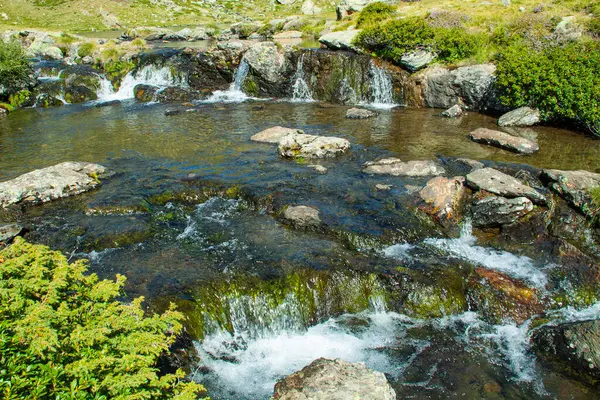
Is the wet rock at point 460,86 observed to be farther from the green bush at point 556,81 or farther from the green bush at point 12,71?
the green bush at point 12,71

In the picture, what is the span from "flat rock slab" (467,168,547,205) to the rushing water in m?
1.67

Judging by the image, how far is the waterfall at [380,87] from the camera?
2844cm

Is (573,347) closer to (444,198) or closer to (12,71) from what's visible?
(444,198)

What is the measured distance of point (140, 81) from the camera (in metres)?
33.7

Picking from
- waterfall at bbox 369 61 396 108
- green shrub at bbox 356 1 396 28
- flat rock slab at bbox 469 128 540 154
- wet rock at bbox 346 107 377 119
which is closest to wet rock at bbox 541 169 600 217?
flat rock slab at bbox 469 128 540 154

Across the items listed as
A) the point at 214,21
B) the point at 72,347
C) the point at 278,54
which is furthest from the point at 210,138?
the point at 214,21

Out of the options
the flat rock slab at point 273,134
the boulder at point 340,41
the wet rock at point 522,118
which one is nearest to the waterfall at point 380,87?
the boulder at point 340,41

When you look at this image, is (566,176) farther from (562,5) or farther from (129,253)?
(562,5)

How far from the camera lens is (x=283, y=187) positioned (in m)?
15.3

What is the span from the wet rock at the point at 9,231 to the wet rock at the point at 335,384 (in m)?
9.44

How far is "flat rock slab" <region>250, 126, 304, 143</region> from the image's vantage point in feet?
67.5

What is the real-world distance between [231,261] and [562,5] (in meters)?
32.2

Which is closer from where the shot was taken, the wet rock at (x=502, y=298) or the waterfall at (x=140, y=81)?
the wet rock at (x=502, y=298)

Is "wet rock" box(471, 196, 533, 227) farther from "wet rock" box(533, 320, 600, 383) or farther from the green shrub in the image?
the green shrub
